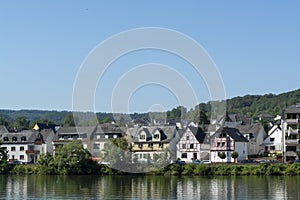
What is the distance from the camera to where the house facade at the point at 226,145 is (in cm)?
7762

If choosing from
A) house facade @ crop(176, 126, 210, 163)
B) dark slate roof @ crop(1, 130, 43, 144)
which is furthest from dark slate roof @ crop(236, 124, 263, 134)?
dark slate roof @ crop(1, 130, 43, 144)

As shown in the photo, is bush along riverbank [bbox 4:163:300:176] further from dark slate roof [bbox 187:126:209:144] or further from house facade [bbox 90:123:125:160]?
house facade [bbox 90:123:125:160]

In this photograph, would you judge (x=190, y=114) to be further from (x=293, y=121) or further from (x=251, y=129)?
(x=293, y=121)

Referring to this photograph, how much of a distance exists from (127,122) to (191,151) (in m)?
13.5

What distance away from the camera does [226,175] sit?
65125mm

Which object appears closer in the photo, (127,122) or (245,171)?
(245,171)

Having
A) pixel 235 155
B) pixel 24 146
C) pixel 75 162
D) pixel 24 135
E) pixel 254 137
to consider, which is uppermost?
pixel 24 135

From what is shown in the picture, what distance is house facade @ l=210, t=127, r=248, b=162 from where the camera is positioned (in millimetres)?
77625

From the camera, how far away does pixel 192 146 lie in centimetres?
8144

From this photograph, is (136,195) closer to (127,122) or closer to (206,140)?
(206,140)

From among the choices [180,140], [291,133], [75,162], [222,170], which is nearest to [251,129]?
[291,133]

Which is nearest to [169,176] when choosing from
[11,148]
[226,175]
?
[226,175]

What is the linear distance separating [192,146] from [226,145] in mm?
5586

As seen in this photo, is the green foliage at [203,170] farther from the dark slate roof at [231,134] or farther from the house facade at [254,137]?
the house facade at [254,137]
